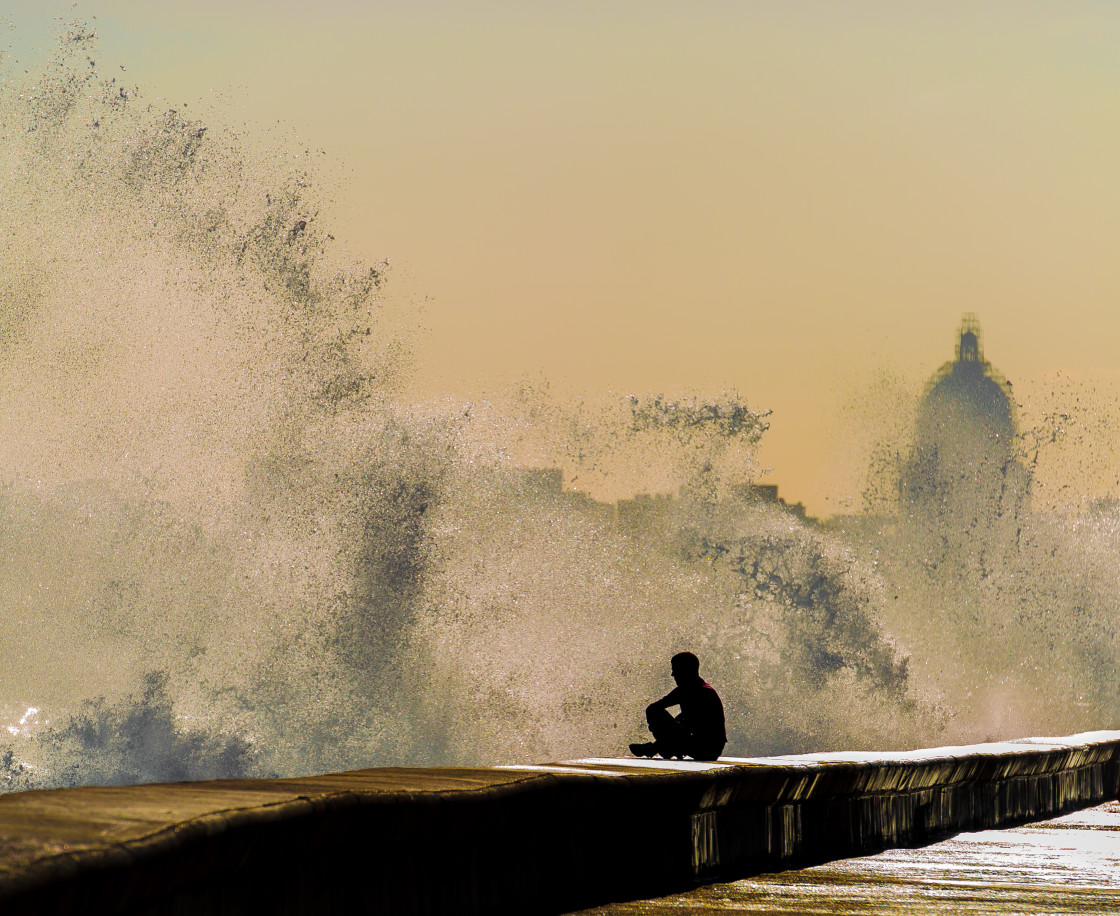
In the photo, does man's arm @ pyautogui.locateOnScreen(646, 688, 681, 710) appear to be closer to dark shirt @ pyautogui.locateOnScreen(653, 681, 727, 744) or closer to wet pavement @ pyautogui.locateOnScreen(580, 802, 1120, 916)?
dark shirt @ pyautogui.locateOnScreen(653, 681, 727, 744)

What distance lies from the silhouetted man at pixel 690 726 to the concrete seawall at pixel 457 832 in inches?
17.6

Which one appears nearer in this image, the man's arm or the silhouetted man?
the silhouetted man

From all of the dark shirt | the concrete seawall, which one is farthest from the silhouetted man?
the concrete seawall

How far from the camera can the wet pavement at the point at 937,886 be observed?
8555 millimetres

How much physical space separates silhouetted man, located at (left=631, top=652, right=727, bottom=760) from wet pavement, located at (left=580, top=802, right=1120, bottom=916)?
3.49 ft

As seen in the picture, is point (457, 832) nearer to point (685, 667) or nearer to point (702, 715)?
point (702, 715)

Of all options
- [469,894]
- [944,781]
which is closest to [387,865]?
[469,894]

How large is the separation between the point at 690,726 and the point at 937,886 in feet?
7.76

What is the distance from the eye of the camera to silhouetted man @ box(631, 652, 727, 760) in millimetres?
11656

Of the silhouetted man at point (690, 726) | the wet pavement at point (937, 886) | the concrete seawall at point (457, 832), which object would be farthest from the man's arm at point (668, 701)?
the wet pavement at point (937, 886)

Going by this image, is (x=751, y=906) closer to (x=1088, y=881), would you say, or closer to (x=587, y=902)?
(x=587, y=902)

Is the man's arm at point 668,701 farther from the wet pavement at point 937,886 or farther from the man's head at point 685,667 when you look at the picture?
the wet pavement at point 937,886

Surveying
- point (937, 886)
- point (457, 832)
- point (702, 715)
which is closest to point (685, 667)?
point (702, 715)

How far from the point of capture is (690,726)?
11703 millimetres
